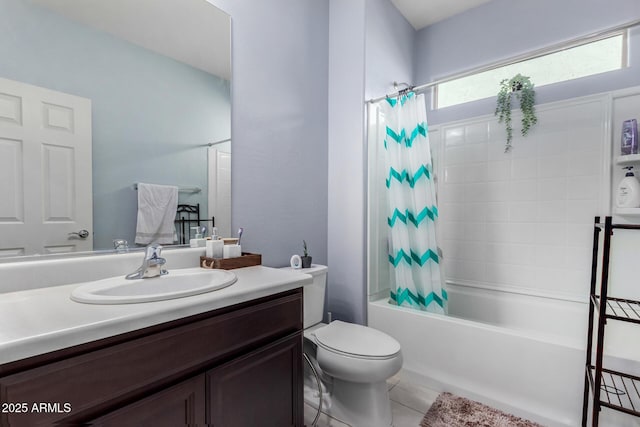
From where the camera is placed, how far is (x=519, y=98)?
230 centimetres

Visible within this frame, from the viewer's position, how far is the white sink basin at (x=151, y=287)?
0.85 m

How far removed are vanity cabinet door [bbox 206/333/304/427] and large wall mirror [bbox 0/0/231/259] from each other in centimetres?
72

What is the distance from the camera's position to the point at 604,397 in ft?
4.64

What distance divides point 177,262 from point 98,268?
0.99 feet

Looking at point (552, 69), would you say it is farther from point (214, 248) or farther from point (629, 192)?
point (214, 248)

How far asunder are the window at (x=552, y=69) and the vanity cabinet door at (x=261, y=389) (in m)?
2.10

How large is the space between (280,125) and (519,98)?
1.84 metres

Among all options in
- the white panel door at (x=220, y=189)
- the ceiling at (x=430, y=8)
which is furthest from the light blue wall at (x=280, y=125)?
the ceiling at (x=430, y=8)

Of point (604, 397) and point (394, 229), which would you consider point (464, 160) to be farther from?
point (604, 397)

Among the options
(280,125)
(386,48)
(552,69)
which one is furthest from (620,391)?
(386,48)

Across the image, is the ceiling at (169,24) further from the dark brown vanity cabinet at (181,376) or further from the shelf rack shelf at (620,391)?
the shelf rack shelf at (620,391)

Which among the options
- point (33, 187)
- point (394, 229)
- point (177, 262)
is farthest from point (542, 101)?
point (33, 187)

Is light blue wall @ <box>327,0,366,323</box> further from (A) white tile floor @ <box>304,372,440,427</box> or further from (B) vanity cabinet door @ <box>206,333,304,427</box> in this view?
(B) vanity cabinet door @ <box>206,333,304,427</box>

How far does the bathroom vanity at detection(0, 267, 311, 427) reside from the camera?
2.07 feet
